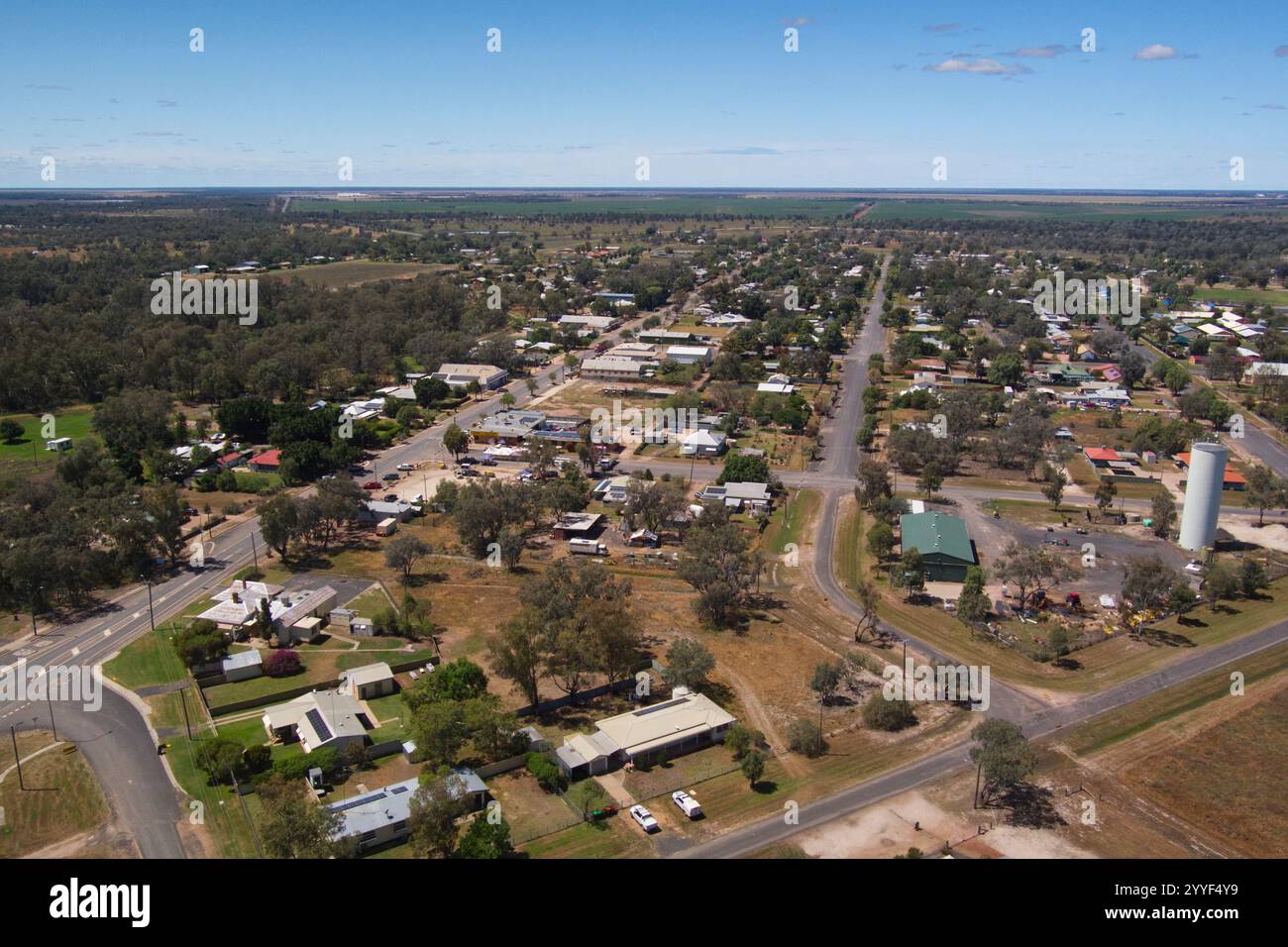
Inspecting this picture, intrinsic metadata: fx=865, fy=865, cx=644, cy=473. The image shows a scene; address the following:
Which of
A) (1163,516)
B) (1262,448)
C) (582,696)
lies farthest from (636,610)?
(1262,448)

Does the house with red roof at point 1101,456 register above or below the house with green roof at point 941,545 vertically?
above

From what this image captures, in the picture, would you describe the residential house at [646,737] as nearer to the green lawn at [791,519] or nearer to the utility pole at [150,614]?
the green lawn at [791,519]

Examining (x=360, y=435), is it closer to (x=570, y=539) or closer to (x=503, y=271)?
(x=570, y=539)

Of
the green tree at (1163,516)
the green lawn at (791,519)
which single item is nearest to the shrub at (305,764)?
the green lawn at (791,519)

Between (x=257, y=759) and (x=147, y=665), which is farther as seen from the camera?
(x=147, y=665)

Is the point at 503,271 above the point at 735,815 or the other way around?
above

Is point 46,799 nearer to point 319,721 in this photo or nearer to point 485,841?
point 319,721
